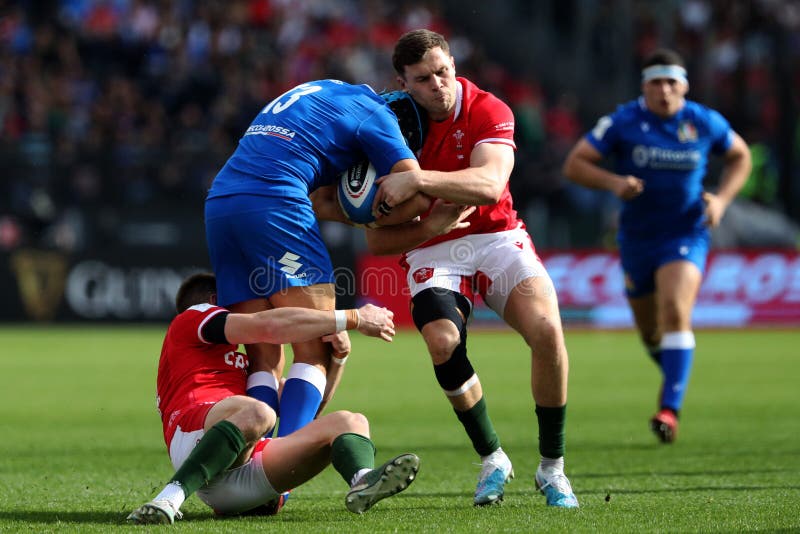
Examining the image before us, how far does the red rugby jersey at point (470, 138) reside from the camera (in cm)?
602

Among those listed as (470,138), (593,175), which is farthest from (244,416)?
(593,175)

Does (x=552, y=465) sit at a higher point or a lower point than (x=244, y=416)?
lower

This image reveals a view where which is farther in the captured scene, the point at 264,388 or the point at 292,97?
the point at 292,97

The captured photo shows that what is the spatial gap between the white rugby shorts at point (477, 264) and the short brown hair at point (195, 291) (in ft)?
3.45

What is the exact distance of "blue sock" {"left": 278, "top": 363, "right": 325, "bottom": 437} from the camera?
18.3 ft

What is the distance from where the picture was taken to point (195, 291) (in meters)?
5.80

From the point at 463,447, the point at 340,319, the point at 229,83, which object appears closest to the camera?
the point at 340,319

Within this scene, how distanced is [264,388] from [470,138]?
1.70 meters

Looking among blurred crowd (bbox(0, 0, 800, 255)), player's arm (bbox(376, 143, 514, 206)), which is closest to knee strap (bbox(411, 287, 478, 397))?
player's arm (bbox(376, 143, 514, 206))

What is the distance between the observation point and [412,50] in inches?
228

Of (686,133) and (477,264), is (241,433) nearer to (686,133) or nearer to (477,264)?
(477,264)

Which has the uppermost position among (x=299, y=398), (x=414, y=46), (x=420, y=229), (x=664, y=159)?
(x=414, y=46)

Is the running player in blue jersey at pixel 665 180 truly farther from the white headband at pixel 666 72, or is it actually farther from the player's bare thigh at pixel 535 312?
the player's bare thigh at pixel 535 312

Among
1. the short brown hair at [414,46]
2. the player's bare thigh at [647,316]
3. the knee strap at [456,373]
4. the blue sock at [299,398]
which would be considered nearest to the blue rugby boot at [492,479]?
the knee strap at [456,373]
